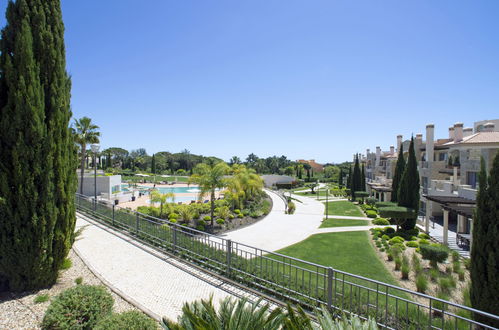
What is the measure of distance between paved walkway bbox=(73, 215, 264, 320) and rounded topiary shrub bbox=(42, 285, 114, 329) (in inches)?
39.7

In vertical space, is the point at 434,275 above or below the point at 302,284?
below

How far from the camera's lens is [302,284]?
5.95m

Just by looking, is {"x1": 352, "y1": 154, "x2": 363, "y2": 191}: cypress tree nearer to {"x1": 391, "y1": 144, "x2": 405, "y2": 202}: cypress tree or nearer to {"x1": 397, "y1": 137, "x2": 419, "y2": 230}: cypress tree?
{"x1": 391, "y1": 144, "x2": 405, "y2": 202}: cypress tree

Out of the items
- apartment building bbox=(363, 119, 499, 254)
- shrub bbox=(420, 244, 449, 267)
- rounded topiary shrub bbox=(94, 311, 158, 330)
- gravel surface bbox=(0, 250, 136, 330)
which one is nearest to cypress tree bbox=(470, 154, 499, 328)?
rounded topiary shrub bbox=(94, 311, 158, 330)

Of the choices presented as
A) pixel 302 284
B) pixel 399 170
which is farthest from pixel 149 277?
pixel 399 170

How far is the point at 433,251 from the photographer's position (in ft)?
39.8

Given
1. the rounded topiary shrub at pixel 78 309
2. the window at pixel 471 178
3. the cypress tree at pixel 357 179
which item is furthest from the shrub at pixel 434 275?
the cypress tree at pixel 357 179

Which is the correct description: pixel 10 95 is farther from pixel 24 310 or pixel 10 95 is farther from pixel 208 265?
pixel 208 265

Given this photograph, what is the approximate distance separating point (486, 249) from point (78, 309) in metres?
8.50

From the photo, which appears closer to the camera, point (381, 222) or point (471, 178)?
point (471, 178)

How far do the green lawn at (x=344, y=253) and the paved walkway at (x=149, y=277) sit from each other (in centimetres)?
797

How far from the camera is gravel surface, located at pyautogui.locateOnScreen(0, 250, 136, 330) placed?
196 inches

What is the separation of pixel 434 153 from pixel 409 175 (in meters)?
9.70

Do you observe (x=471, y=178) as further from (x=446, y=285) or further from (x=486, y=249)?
(x=486, y=249)
